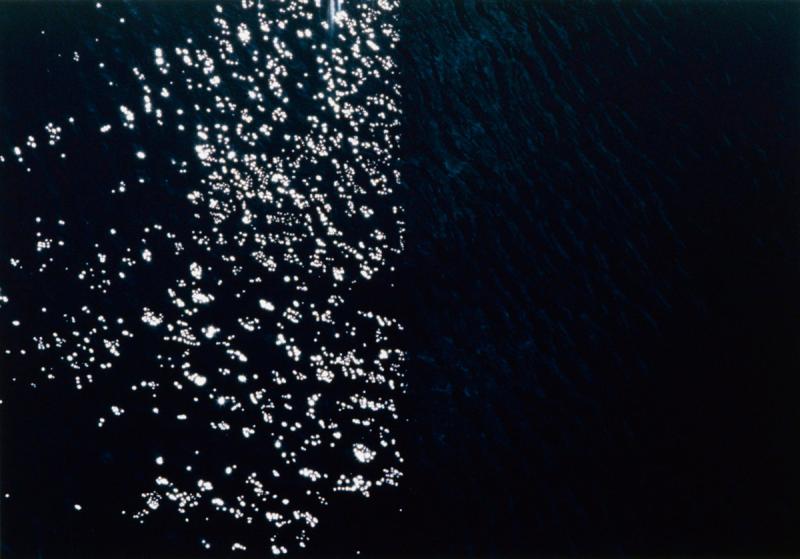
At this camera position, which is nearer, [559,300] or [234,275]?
[234,275]

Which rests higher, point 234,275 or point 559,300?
point 234,275

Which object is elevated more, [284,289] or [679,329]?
A: [284,289]

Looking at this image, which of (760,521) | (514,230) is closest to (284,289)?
(514,230)

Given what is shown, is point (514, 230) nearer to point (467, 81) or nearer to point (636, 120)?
point (467, 81)
